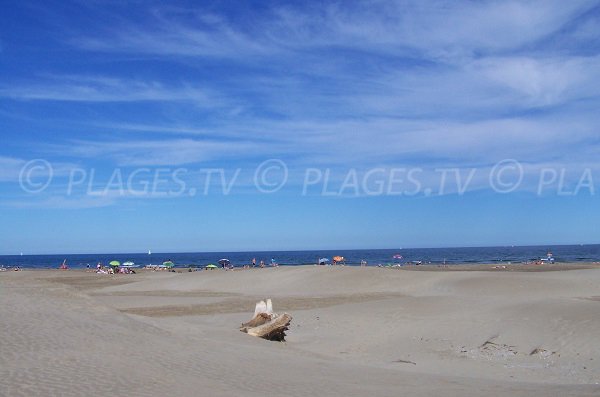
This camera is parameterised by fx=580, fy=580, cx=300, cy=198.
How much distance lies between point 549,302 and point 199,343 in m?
13.1

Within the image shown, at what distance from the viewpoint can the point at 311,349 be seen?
57.7 ft

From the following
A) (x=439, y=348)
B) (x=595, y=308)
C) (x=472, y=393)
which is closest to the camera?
(x=472, y=393)

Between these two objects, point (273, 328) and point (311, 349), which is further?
point (273, 328)

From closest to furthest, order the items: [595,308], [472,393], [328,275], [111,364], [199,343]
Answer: [472,393] < [111,364] < [199,343] < [595,308] < [328,275]

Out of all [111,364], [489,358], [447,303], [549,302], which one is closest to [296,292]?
[447,303]

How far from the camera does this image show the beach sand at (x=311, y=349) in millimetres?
9984

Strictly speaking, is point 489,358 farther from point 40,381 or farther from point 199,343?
point 40,381

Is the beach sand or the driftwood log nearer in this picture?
the beach sand

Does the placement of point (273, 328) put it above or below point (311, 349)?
above

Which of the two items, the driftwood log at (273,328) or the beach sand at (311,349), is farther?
the driftwood log at (273,328)

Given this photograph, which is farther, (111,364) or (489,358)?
(489,358)

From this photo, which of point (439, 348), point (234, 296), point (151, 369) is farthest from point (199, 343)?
point (234, 296)

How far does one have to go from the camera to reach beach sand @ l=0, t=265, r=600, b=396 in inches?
393

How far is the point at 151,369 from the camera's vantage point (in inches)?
426
